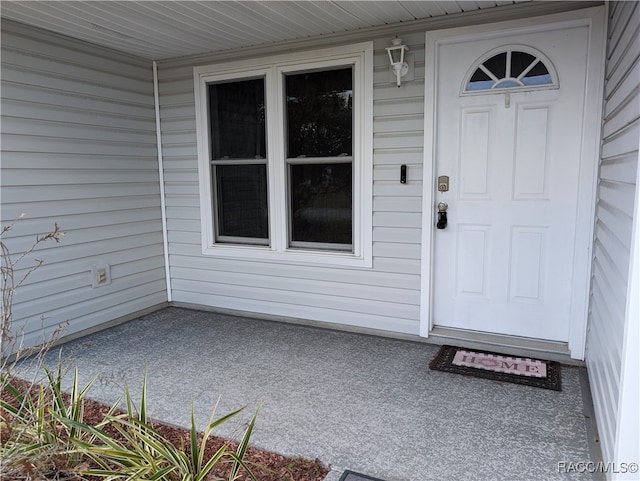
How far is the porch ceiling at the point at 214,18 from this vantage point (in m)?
2.94

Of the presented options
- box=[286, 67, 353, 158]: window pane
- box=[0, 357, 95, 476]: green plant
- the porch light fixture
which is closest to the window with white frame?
box=[286, 67, 353, 158]: window pane

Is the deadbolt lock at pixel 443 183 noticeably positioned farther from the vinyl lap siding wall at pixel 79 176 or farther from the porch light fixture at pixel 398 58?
the vinyl lap siding wall at pixel 79 176

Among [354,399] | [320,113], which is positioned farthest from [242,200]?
[354,399]

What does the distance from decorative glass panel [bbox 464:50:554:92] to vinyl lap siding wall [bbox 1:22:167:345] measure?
2932mm

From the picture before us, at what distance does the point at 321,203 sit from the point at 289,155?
0.50 metres

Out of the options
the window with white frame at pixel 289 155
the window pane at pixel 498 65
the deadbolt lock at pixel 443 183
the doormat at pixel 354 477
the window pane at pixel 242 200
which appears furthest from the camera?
the window pane at pixel 242 200

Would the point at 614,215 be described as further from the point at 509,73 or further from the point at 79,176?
the point at 79,176

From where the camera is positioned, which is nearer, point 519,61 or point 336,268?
point 519,61

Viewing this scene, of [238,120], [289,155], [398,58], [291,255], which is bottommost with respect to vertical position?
[291,255]

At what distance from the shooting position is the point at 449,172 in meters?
3.38

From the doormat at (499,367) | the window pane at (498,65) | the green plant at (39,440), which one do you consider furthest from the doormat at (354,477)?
the window pane at (498,65)

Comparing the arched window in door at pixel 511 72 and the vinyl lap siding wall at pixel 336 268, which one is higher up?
the arched window in door at pixel 511 72

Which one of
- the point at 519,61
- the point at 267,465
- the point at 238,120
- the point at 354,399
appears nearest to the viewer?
the point at 267,465

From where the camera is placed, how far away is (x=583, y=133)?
9.59 feet
